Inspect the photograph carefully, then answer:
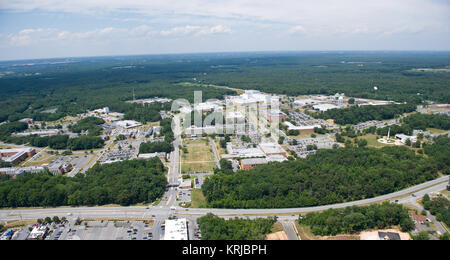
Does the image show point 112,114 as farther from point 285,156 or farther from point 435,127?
point 435,127

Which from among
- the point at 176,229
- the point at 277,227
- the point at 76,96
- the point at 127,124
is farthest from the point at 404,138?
the point at 76,96

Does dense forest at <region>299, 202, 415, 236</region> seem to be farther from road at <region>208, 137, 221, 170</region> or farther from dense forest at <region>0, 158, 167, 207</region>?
road at <region>208, 137, 221, 170</region>

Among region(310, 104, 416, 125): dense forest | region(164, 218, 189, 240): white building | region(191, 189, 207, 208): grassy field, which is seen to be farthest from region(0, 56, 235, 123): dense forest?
region(164, 218, 189, 240): white building

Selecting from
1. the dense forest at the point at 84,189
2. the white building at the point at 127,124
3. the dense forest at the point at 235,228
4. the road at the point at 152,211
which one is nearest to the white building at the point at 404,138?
the road at the point at 152,211

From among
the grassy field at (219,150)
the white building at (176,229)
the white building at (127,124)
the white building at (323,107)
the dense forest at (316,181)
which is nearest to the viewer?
the white building at (176,229)

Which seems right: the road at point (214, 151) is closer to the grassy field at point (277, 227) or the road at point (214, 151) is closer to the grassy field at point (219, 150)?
the grassy field at point (219, 150)

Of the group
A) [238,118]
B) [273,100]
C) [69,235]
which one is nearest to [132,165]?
[69,235]

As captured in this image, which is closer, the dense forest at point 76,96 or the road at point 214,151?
the road at point 214,151
